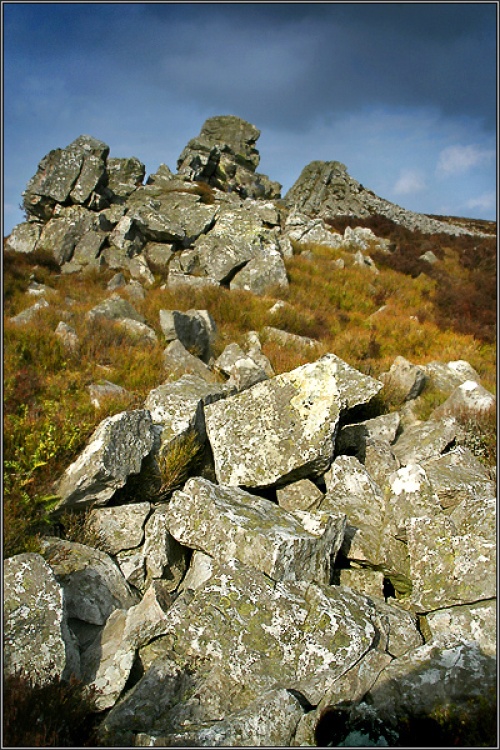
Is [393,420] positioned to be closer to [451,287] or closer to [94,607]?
[94,607]

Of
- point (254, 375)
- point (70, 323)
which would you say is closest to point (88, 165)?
point (70, 323)

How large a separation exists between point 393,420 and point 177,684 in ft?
16.1

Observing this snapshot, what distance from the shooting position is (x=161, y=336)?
9.77 meters

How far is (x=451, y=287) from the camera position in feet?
56.6

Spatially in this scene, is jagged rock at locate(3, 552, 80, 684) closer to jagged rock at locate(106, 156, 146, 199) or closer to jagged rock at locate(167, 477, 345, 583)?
jagged rock at locate(167, 477, 345, 583)

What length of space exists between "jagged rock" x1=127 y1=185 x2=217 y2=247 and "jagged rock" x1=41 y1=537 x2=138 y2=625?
14.1 m

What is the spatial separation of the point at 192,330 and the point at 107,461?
16.1 ft

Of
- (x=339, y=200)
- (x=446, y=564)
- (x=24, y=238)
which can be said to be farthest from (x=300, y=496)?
(x=339, y=200)

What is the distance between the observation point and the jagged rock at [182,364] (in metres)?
8.08

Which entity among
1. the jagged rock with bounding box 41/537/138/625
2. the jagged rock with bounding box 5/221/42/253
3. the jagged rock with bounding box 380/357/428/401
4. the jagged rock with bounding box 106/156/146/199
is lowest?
the jagged rock with bounding box 41/537/138/625

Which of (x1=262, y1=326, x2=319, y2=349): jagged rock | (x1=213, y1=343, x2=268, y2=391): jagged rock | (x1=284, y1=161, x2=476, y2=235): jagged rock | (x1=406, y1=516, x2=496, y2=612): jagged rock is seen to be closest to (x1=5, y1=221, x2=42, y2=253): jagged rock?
(x1=262, y1=326, x2=319, y2=349): jagged rock

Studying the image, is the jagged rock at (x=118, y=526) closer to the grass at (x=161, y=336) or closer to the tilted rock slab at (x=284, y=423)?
the grass at (x=161, y=336)

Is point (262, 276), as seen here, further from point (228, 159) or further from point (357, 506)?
point (228, 159)

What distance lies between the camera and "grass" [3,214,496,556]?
5.26m
